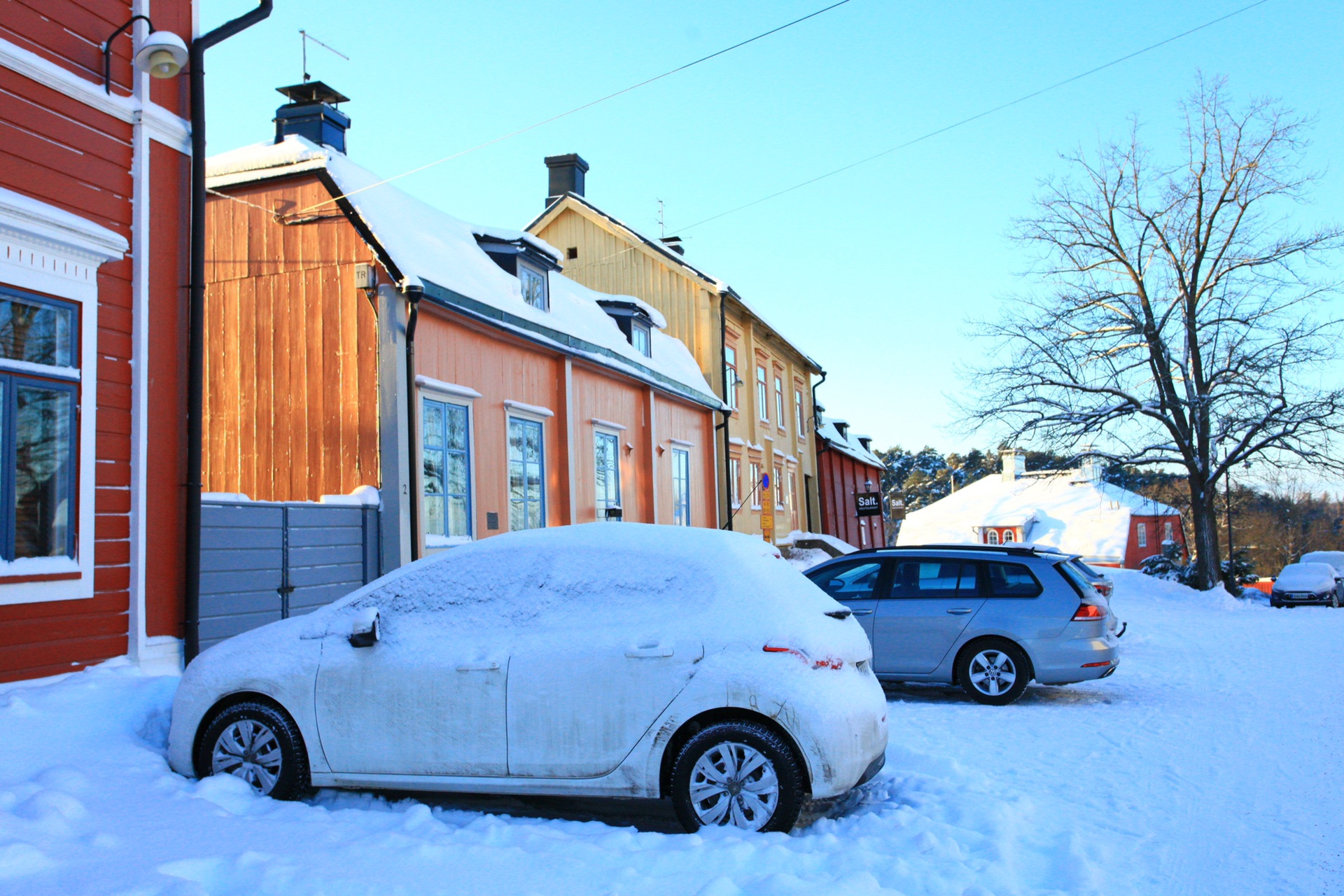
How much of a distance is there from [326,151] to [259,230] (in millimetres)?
1271

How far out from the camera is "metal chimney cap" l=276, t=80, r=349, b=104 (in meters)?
14.2

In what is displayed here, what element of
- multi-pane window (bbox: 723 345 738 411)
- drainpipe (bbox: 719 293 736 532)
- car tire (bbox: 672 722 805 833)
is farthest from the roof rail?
multi-pane window (bbox: 723 345 738 411)

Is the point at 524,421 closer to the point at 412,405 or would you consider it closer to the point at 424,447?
the point at 424,447

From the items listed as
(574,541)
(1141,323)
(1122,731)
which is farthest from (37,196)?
(1141,323)

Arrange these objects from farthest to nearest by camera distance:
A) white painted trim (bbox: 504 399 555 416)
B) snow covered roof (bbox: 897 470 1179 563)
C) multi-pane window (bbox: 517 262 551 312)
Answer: snow covered roof (bbox: 897 470 1179 563), multi-pane window (bbox: 517 262 551 312), white painted trim (bbox: 504 399 555 416)

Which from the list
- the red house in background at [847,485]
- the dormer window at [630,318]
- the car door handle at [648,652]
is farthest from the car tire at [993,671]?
the red house in background at [847,485]

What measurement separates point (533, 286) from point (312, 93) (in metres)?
4.15

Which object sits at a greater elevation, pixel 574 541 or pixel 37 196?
pixel 37 196

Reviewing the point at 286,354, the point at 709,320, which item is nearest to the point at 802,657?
the point at 286,354

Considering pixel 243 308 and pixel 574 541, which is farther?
pixel 243 308

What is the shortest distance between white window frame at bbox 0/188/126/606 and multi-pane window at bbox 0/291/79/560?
4cm

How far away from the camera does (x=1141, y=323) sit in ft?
86.5

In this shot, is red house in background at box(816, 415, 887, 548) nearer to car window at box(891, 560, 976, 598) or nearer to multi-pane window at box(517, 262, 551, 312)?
multi-pane window at box(517, 262, 551, 312)

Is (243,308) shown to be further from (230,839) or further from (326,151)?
(230,839)
